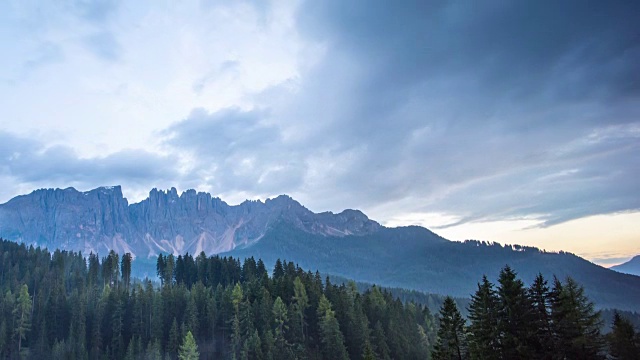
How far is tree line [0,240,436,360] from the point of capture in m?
96.1

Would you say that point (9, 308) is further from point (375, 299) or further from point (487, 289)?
point (487, 289)

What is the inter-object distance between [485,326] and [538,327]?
17.5 feet

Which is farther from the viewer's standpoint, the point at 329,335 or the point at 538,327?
the point at 329,335

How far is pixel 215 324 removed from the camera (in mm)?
106375

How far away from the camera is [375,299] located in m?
118

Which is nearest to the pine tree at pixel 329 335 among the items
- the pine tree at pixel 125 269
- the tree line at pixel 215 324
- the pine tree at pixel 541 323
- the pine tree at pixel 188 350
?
the tree line at pixel 215 324

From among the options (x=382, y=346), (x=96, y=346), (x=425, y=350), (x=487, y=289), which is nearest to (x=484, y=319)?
(x=487, y=289)

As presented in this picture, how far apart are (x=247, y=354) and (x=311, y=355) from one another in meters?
14.2

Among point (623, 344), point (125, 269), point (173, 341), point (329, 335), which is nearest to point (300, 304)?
point (329, 335)

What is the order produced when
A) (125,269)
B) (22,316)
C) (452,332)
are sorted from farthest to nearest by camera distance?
(125,269), (22,316), (452,332)

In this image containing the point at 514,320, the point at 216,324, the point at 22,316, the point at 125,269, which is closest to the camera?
the point at 514,320

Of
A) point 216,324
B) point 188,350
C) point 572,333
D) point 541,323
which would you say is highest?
point 541,323

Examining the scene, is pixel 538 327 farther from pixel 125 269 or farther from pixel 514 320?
pixel 125 269

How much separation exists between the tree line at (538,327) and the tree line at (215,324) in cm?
5148
